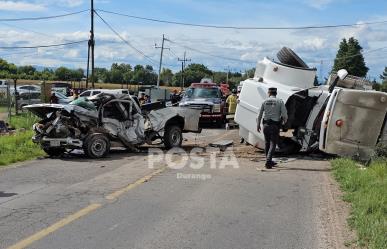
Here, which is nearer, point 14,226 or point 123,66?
point 14,226

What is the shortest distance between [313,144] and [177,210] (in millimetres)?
6737

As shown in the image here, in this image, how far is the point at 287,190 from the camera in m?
9.70

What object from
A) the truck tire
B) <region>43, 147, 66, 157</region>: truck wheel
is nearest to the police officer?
the truck tire

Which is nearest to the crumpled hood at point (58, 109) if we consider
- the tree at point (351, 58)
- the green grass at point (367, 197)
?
the green grass at point (367, 197)

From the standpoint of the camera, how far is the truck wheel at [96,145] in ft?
46.1

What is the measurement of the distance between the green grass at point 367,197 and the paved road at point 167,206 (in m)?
0.27

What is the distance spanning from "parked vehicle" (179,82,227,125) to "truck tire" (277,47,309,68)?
407 inches

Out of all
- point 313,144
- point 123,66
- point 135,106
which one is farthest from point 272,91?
point 123,66

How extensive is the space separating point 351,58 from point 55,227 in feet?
277

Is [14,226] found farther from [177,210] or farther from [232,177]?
[232,177]

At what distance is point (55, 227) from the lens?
266 inches

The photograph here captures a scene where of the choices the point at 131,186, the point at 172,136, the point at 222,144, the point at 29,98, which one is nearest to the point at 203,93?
the point at 222,144

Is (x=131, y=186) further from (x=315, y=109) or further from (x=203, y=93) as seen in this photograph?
(x=203, y=93)

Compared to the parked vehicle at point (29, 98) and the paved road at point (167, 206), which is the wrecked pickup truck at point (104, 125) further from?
the parked vehicle at point (29, 98)
